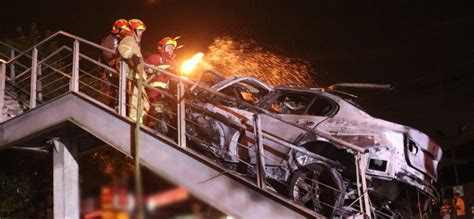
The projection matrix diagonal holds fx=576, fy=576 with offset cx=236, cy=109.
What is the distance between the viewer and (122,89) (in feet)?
25.5

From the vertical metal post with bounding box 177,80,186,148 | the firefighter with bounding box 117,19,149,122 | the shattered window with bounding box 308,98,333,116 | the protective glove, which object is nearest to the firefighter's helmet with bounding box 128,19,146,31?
the firefighter with bounding box 117,19,149,122

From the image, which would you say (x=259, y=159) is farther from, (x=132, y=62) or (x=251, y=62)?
(x=251, y=62)

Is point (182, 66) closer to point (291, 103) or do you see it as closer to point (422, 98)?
point (291, 103)

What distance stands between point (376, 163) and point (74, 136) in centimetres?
484

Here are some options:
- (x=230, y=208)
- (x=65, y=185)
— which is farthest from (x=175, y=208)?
(x=230, y=208)

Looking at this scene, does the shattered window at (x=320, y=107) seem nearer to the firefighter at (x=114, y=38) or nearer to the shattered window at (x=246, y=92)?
the shattered window at (x=246, y=92)

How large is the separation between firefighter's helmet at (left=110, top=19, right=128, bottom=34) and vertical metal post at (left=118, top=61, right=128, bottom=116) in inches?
53.5

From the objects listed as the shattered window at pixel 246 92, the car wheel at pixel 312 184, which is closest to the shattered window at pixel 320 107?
the shattered window at pixel 246 92

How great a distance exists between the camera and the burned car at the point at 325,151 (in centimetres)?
746

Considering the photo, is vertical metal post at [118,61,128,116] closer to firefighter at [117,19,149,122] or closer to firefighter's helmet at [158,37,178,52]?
firefighter at [117,19,149,122]

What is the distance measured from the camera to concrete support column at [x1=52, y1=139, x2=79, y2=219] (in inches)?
349

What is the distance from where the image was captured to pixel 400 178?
7.54 m

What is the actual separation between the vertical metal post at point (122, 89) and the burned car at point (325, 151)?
906 mm

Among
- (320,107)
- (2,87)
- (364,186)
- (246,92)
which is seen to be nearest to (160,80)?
(246,92)
